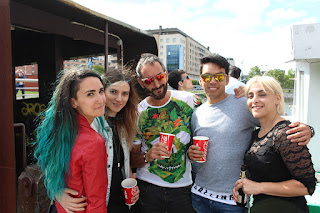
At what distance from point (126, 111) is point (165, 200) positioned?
1.00 metres

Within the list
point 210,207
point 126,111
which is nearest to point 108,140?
point 126,111

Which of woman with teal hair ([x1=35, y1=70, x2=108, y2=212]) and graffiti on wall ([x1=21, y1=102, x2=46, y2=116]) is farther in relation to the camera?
graffiti on wall ([x1=21, y1=102, x2=46, y2=116])

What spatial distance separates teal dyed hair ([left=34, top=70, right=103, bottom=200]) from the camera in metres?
1.54

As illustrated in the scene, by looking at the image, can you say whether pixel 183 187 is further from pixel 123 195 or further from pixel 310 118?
pixel 310 118

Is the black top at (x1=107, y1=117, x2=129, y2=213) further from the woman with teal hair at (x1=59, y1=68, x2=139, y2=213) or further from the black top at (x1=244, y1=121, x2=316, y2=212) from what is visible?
the black top at (x1=244, y1=121, x2=316, y2=212)

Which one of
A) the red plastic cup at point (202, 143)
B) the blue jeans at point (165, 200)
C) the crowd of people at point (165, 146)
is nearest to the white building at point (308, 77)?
the crowd of people at point (165, 146)

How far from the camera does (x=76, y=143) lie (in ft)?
5.01

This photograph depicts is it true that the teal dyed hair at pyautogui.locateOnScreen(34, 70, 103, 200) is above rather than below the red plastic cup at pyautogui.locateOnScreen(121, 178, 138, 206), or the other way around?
above

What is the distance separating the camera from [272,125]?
1.76 metres

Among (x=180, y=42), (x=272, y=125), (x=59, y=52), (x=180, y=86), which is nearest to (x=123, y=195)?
(x=272, y=125)

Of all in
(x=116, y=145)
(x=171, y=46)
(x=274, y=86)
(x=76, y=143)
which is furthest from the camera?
(x=171, y=46)

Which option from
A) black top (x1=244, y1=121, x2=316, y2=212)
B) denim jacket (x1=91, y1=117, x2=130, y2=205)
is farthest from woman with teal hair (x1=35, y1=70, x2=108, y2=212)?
black top (x1=244, y1=121, x2=316, y2=212)

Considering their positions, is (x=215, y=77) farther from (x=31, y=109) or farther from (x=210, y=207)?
(x=31, y=109)

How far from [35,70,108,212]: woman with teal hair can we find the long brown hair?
0.42 meters
